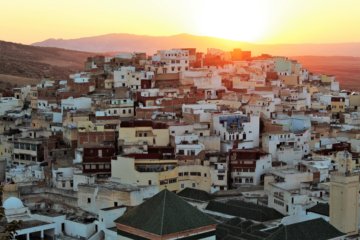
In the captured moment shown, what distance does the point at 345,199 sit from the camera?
2153 centimetres

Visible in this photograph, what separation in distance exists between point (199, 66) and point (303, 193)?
28.9 m

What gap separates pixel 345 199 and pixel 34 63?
7917 cm

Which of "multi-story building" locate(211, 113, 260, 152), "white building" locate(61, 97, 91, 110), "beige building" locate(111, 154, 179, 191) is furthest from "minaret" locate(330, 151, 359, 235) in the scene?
"white building" locate(61, 97, 91, 110)

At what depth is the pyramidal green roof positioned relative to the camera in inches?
672

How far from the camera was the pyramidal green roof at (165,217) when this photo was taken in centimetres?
1708

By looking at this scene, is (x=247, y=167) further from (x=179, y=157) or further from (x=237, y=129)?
(x=237, y=129)

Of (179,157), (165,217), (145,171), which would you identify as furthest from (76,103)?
(165,217)

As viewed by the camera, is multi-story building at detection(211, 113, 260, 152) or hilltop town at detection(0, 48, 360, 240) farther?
multi-story building at detection(211, 113, 260, 152)

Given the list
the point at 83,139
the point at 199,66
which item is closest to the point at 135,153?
the point at 83,139

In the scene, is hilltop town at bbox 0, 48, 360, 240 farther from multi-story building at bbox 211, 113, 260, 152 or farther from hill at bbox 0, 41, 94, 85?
hill at bbox 0, 41, 94, 85

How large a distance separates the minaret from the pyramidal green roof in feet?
19.2

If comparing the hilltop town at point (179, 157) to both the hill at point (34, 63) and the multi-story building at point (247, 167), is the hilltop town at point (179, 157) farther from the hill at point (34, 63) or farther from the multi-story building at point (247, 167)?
the hill at point (34, 63)

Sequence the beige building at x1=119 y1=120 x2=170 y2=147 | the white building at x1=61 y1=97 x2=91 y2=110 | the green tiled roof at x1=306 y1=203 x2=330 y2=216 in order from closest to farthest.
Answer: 1. the green tiled roof at x1=306 y1=203 x2=330 y2=216
2. the beige building at x1=119 y1=120 x2=170 y2=147
3. the white building at x1=61 y1=97 x2=91 y2=110

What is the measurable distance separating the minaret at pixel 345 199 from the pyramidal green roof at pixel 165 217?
5843 mm
